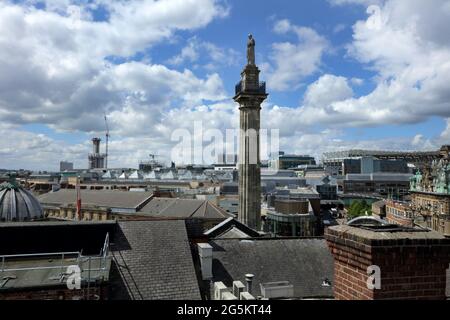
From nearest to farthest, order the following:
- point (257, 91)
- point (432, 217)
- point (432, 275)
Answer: point (432, 275), point (257, 91), point (432, 217)

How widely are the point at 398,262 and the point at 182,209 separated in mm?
54295

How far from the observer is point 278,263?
2047cm

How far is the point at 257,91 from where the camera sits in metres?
32.6

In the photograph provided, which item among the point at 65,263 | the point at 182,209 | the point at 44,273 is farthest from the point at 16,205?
the point at 182,209

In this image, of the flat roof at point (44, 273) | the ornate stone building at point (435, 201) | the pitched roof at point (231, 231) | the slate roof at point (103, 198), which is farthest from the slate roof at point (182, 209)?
the flat roof at point (44, 273)

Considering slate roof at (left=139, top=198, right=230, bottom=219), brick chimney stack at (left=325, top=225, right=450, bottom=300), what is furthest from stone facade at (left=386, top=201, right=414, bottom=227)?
brick chimney stack at (left=325, top=225, right=450, bottom=300)

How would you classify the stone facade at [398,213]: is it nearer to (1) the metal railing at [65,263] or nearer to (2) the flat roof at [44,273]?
(1) the metal railing at [65,263]

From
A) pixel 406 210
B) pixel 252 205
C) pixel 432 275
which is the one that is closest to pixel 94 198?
pixel 252 205

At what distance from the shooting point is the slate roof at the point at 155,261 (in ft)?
53.7

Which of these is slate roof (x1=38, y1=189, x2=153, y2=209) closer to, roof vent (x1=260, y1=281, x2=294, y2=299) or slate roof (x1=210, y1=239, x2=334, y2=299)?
slate roof (x1=210, y1=239, x2=334, y2=299)

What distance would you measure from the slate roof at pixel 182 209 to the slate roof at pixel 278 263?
3110 cm
